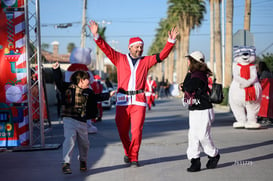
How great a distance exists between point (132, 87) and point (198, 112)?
115 centimetres

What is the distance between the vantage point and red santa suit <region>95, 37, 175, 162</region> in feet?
24.1

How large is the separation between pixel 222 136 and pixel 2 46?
557cm

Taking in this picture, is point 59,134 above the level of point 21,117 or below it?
below

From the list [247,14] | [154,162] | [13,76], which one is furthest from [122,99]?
[247,14]

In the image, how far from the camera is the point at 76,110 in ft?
22.7

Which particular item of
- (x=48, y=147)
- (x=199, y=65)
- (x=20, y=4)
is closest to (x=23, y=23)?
(x=20, y=4)

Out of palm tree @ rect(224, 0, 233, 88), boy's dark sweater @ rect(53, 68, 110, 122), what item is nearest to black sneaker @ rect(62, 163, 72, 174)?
boy's dark sweater @ rect(53, 68, 110, 122)

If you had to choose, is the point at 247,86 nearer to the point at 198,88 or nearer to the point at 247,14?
the point at 198,88

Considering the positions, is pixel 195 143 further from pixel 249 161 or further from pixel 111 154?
pixel 111 154

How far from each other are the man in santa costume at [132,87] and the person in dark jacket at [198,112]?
0.70 m

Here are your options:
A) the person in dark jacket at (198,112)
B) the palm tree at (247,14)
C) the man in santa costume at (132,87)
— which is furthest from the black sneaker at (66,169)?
the palm tree at (247,14)

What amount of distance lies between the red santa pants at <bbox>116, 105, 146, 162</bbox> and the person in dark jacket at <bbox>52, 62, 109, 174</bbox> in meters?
0.48

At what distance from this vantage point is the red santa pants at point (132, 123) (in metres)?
7.31

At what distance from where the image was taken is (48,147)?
9625mm
